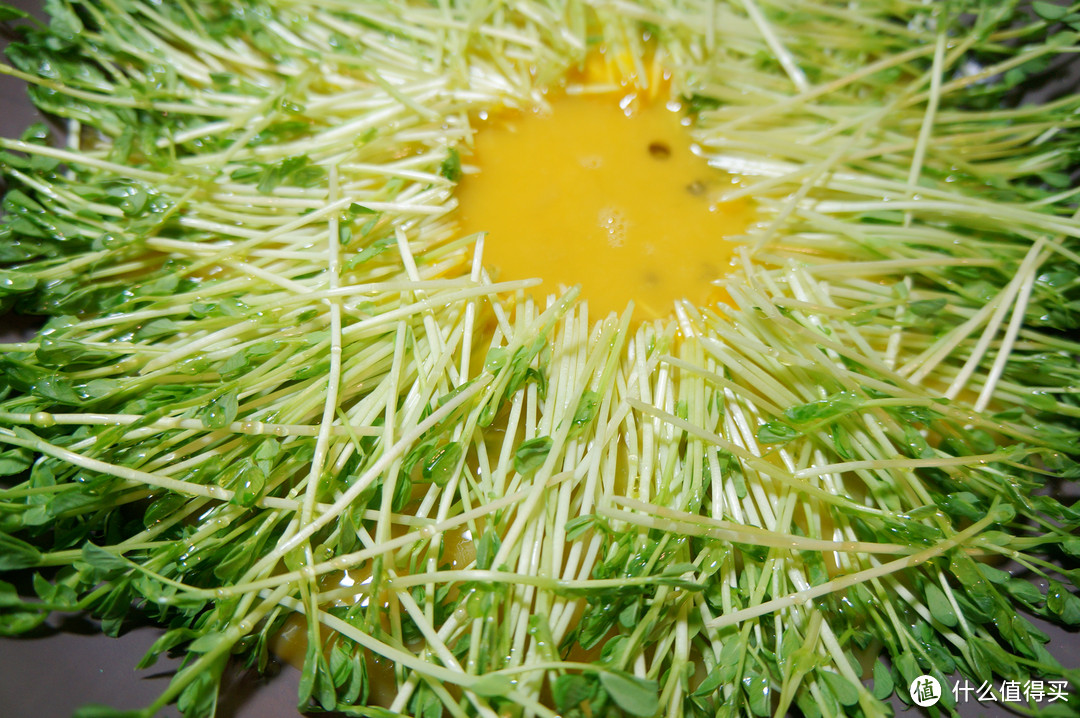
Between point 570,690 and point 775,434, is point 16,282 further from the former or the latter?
point 775,434

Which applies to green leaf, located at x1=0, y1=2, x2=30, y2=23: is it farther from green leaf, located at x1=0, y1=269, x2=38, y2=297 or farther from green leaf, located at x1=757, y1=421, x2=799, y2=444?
green leaf, located at x1=757, y1=421, x2=799, y2=444

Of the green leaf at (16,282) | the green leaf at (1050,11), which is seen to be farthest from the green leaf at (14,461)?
the green leaf at (1050,11)

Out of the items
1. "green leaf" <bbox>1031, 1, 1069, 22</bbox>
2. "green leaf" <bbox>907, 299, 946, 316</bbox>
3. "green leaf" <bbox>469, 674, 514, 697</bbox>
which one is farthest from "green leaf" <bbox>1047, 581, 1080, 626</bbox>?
"green leaf" <bbox>1031, 1, 1069, 22</bbox>

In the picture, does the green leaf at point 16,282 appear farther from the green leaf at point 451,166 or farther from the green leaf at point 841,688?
the green leaf at point 841,688

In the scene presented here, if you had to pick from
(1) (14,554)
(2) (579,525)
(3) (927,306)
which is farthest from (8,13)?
(3) (927,306)

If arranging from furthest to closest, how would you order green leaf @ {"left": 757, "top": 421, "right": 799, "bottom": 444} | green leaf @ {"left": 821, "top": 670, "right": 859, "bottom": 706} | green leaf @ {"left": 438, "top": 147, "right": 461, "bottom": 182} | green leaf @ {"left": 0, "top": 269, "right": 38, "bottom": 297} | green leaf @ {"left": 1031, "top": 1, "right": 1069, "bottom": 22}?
green leaf @ {"left": 1031, "top": 1, "right": 1069, "bottom": 22}
green leaf @ {"left": 438, "top": 147, "right": 461, "bottom": 182}
green leaf @ {"left": 0, "top": 269, "right": 38, "bottom": 297}
green leaf @ {"left": 757, "top": 421, "right": 799, "bottom": 444}
green leaf @ {"left": 821, "top": 670, "right": 859, "bottom": 706}

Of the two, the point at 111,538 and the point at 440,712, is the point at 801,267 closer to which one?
the point at 440,712
